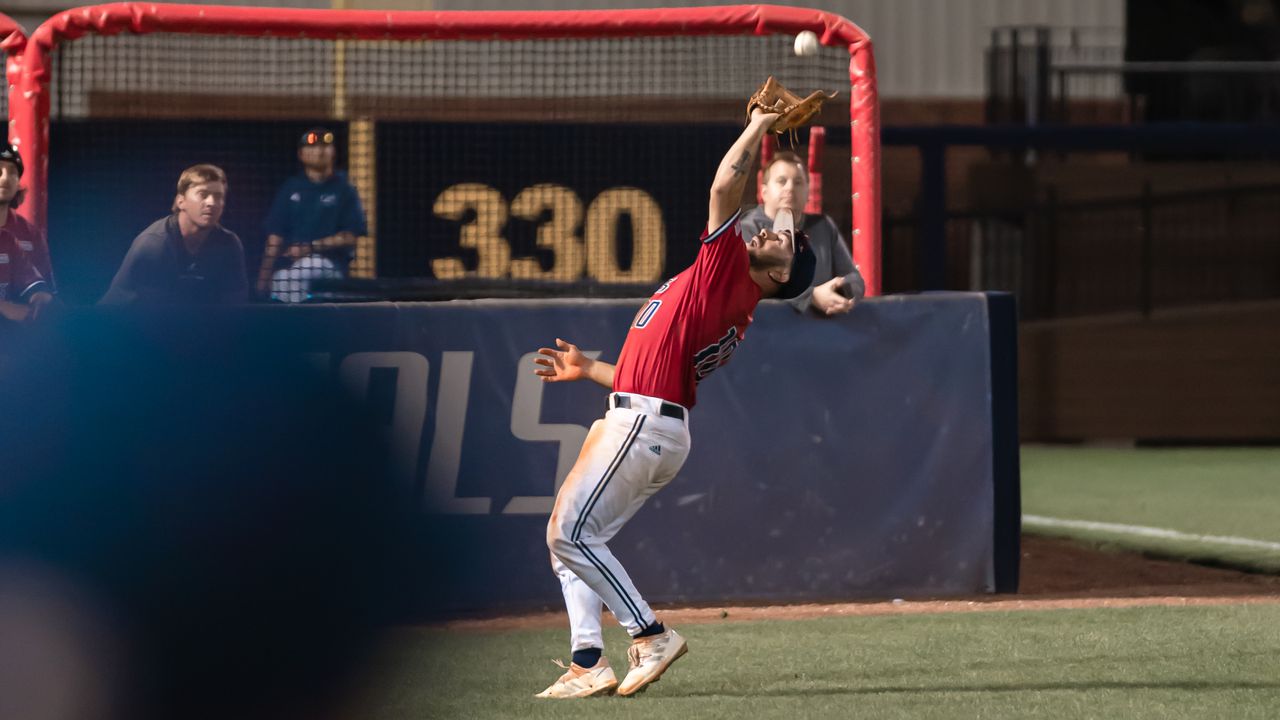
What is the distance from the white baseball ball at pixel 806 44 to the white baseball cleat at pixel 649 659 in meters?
3.23

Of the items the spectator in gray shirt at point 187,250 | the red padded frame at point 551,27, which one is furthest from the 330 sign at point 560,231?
the spectator in gray shirt at point 187,250

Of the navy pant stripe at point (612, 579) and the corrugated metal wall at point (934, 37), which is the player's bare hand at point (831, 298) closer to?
the navy pant stripe at point (612, 579)

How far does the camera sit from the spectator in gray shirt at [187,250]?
7.50 meters

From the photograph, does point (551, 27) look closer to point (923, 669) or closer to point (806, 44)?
point (806, 44)

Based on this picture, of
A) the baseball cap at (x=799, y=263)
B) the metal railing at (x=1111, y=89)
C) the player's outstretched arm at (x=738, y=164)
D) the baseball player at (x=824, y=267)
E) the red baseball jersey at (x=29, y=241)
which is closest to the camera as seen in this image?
the player's outstretched arm at (x=738, y=164)

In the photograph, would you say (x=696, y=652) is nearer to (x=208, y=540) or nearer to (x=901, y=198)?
(x=208, y=540)

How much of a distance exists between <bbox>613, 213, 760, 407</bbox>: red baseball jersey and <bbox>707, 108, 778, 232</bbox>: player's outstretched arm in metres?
0.14

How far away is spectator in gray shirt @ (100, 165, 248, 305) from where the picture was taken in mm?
7504

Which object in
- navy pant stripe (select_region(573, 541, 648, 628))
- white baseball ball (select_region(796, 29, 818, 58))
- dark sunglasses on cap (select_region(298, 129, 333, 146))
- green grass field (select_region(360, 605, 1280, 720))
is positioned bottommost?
green grass field (select_region(360, 605, 1280, 720))

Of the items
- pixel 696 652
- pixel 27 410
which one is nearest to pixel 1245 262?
pixel 696 652

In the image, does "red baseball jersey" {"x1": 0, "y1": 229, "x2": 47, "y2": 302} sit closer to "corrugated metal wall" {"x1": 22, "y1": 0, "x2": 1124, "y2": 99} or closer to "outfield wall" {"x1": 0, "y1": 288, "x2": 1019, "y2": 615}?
"outfield wall" {"x1": 0, "y1": 288, "x2": 1019, "y2": 615}

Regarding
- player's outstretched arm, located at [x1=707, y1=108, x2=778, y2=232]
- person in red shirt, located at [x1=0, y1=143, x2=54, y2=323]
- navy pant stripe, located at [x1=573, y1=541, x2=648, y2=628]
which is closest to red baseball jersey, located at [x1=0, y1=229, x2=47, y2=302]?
person in red shirt, located at [x1=0, y1=143, x2=54, y2=323]

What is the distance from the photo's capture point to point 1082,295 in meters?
17.5

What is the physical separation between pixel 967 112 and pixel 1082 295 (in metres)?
4.99
